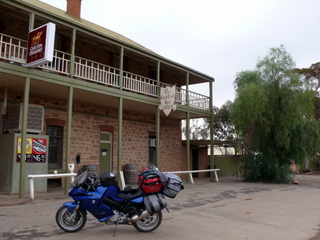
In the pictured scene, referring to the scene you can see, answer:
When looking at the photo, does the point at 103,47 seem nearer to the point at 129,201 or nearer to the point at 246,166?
the point at 246,166

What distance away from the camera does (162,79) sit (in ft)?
59.5

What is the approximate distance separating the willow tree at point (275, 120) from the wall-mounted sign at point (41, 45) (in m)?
9.67

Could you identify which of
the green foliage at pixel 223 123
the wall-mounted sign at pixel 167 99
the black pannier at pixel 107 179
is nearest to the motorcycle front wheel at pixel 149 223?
the black pannier at pixel 107 179

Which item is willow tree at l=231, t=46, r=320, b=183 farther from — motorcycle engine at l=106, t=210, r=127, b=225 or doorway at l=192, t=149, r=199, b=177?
motorcycle engine at l=106, t=210, r=127, b=225

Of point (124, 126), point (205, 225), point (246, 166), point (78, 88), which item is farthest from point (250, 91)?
point (205, 225)

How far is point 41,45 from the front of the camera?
8945mm

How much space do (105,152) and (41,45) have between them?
22.9 ft

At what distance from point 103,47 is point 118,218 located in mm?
10685

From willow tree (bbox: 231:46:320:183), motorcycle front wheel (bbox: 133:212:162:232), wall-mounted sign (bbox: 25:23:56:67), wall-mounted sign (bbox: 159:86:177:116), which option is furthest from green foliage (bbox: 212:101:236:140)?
motorcycle front wheel (bbox: 133:212:162:232)

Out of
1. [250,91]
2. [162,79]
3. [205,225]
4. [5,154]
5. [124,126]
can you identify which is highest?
[162,79]

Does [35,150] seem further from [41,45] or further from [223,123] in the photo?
[223,123]

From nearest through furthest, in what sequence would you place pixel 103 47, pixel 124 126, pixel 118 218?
pixel 118 218, pixel 103 47, pixel 124 126

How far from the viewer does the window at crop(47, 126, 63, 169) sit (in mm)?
12578

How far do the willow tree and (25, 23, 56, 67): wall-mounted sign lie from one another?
9.67 m
